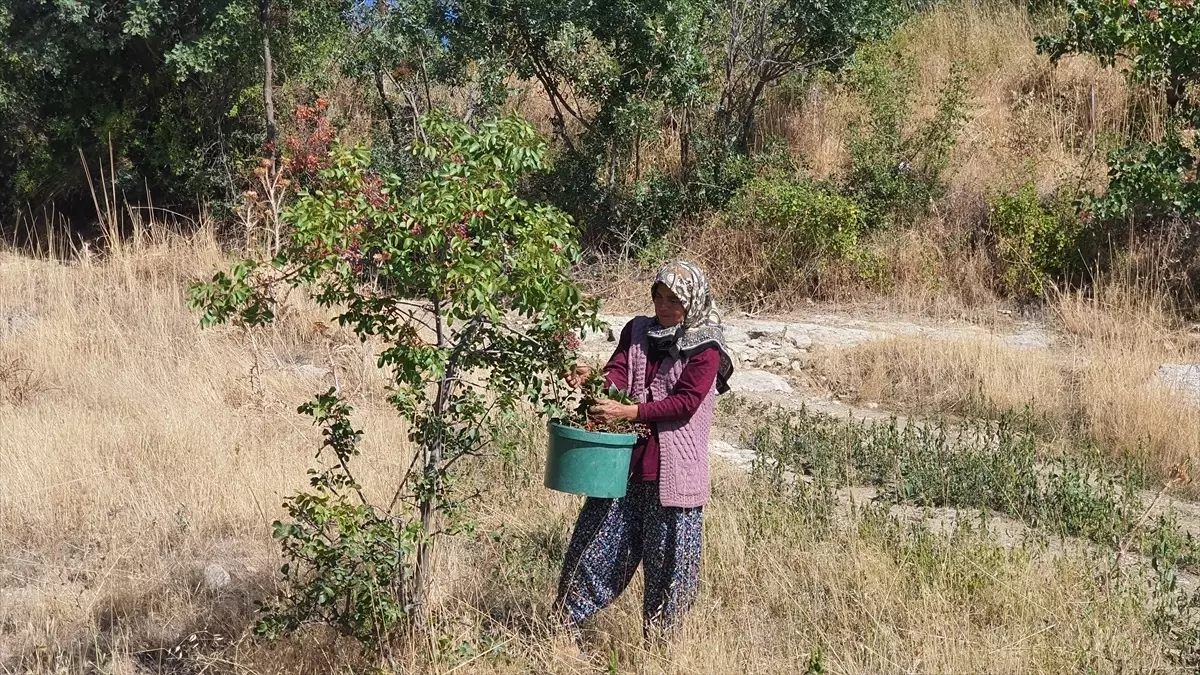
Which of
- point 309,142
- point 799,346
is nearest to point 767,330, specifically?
point 799,346

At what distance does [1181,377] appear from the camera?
8.82 meters

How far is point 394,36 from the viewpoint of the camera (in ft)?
46.2

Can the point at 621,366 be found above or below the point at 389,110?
below

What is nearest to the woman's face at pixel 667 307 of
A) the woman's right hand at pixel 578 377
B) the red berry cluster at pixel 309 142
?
the woman's right hand at pixel 578 377

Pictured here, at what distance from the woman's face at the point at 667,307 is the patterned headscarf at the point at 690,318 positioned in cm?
1

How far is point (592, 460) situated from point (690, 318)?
60cm

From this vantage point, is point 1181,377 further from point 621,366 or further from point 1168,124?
point 621,366

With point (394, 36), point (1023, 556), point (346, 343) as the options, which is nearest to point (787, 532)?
point (1023, 556)

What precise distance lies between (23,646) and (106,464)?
1893 mm

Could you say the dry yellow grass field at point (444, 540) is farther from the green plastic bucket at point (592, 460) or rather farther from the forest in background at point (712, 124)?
the forest in background at point (712, 124)

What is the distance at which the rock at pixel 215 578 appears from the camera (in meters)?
5.13

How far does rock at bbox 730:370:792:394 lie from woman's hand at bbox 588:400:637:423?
18.7 feet

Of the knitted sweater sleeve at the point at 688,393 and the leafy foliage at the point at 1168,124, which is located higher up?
the leafy foliage at the point at 1168,124

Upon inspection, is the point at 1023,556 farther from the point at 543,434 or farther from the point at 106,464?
the point at 106,464
